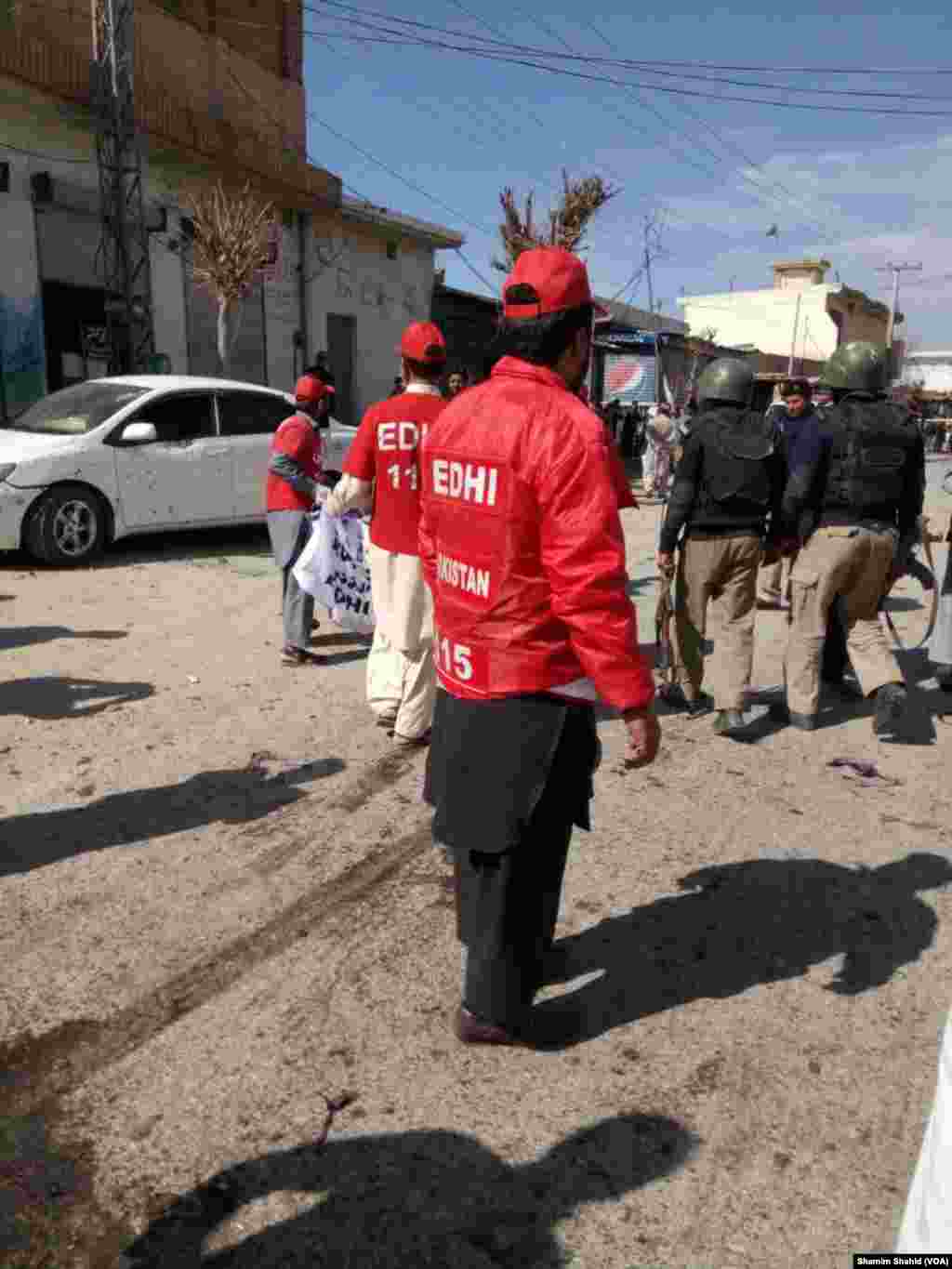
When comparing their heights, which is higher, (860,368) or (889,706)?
(860,368)

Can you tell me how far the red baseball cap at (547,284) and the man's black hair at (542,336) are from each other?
2 centimetres

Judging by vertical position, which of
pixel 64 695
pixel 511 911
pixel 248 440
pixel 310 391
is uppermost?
pixel 310 391

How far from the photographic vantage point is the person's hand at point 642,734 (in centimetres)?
238

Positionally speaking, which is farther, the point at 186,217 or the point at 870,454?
the point at 186,217

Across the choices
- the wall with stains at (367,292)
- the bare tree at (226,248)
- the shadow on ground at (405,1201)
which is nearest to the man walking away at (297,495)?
the shadow on ground at (405,1201)

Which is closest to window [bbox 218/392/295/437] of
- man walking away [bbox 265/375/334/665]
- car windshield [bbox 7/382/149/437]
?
car windshield [bbox 7/382/149/437]

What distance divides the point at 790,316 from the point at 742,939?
194 feet

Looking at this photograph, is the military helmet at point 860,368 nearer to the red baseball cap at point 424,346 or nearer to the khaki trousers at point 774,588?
the red baseball cap at point 424,346

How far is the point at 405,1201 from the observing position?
7.07 ft

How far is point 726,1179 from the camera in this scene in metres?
2.26

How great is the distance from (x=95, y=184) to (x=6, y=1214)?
16.0 m

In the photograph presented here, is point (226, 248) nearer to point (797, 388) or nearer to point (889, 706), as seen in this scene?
point (797, 388)

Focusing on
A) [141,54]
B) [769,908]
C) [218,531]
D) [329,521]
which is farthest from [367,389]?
[769,908]

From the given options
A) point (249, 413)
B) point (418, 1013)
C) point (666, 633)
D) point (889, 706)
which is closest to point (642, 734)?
point (418, 1013)
